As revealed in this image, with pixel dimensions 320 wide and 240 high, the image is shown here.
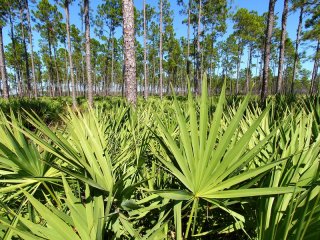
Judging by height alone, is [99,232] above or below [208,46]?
below

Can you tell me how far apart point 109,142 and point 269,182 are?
1925 mm

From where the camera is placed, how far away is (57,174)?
2178 millimetres

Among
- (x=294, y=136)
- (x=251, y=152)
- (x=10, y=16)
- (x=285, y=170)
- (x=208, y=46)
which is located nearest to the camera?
(x=251, y=152)

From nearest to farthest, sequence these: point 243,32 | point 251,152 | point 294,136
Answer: point 251,152, point 294,136, point 243,32

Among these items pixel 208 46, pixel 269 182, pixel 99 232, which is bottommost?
pixel 99 232

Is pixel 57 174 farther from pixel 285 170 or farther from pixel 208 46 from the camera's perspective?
pixel 208 46

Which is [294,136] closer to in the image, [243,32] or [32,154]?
[32,154]

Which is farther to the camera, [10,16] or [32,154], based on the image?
[10,16]

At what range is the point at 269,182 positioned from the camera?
1.62 meters

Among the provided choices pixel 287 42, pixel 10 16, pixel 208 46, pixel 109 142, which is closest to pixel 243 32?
pixel 208 46

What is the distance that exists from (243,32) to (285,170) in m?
30.2

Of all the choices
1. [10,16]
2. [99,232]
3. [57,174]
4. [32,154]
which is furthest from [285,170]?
[10,16]

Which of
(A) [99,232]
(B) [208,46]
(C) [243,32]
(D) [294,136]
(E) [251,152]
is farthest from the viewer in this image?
(B) [208,46]

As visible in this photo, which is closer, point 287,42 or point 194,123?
point 194,123
